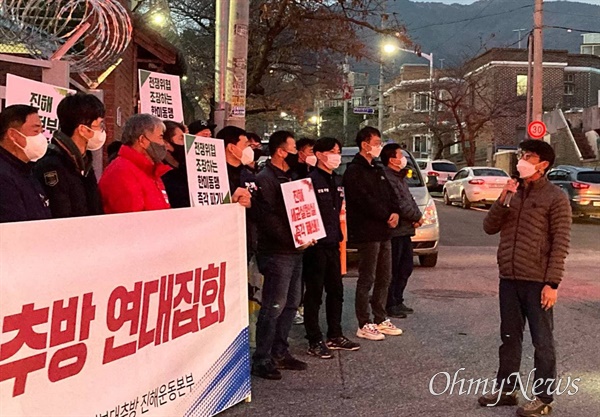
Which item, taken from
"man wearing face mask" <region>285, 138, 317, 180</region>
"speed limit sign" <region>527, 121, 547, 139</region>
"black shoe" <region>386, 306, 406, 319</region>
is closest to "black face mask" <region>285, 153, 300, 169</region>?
"man wearing face mask" <region>285, 138, 317, 180</region>

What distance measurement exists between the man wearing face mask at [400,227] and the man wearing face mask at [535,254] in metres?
2.71

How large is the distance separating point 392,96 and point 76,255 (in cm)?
7314

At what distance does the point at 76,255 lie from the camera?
330 cm

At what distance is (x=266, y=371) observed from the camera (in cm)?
573

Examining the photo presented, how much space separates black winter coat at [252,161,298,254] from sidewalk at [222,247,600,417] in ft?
3.40

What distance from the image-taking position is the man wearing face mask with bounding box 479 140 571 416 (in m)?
4.87

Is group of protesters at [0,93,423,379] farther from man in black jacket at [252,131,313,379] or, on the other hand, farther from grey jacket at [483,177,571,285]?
grey jacket at [483,177,571,285]

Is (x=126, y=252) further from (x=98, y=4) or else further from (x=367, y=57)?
(x=367, y=57)

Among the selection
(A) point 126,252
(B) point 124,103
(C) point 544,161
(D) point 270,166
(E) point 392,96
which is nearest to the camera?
(A) point 126,252

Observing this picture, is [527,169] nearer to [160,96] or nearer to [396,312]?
[160,96]

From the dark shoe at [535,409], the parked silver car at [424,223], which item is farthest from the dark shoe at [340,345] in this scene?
the parked silver car at [424,223]

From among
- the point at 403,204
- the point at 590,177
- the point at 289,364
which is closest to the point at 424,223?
the point at 403,204

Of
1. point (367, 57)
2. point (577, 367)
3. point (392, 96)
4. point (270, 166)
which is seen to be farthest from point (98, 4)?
point (392, 96)

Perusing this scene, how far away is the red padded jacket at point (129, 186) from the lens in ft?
15.1
